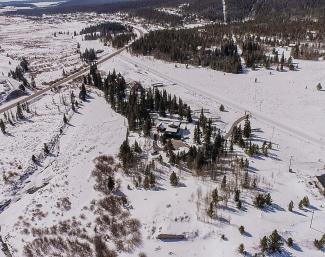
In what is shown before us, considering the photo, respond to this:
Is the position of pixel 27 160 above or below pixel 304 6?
below

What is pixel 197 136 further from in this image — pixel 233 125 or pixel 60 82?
pixel 60 82

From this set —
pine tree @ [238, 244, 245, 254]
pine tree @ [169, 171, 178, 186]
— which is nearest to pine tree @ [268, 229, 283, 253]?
pine tree @ [238, 244, 245, 254]

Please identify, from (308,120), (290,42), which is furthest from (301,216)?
(290,42)

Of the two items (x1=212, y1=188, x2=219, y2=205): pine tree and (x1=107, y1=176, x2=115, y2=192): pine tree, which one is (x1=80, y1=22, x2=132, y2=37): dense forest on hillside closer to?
(x1=107, y1=176, x2=115, y2=192): pine tree

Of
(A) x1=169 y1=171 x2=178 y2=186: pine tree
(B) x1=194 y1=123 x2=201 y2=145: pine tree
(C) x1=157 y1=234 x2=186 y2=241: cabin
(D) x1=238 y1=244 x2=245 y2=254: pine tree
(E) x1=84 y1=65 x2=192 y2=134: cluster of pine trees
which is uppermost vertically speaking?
(E) x1=84 y1=65 x2=192 y2=134: cluster of pine trees

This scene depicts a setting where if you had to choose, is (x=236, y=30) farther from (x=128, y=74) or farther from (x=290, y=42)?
(x=128, y=74)

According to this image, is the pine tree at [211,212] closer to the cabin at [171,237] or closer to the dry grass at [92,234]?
the cabin at [171,237]

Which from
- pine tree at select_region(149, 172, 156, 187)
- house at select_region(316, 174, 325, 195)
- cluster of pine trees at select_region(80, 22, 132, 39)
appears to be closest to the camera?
house at select_region(316, 174, 325, 195)

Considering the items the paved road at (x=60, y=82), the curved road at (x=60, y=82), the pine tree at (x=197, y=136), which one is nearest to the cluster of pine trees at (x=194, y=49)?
the curved road at (x=60, y=82)
